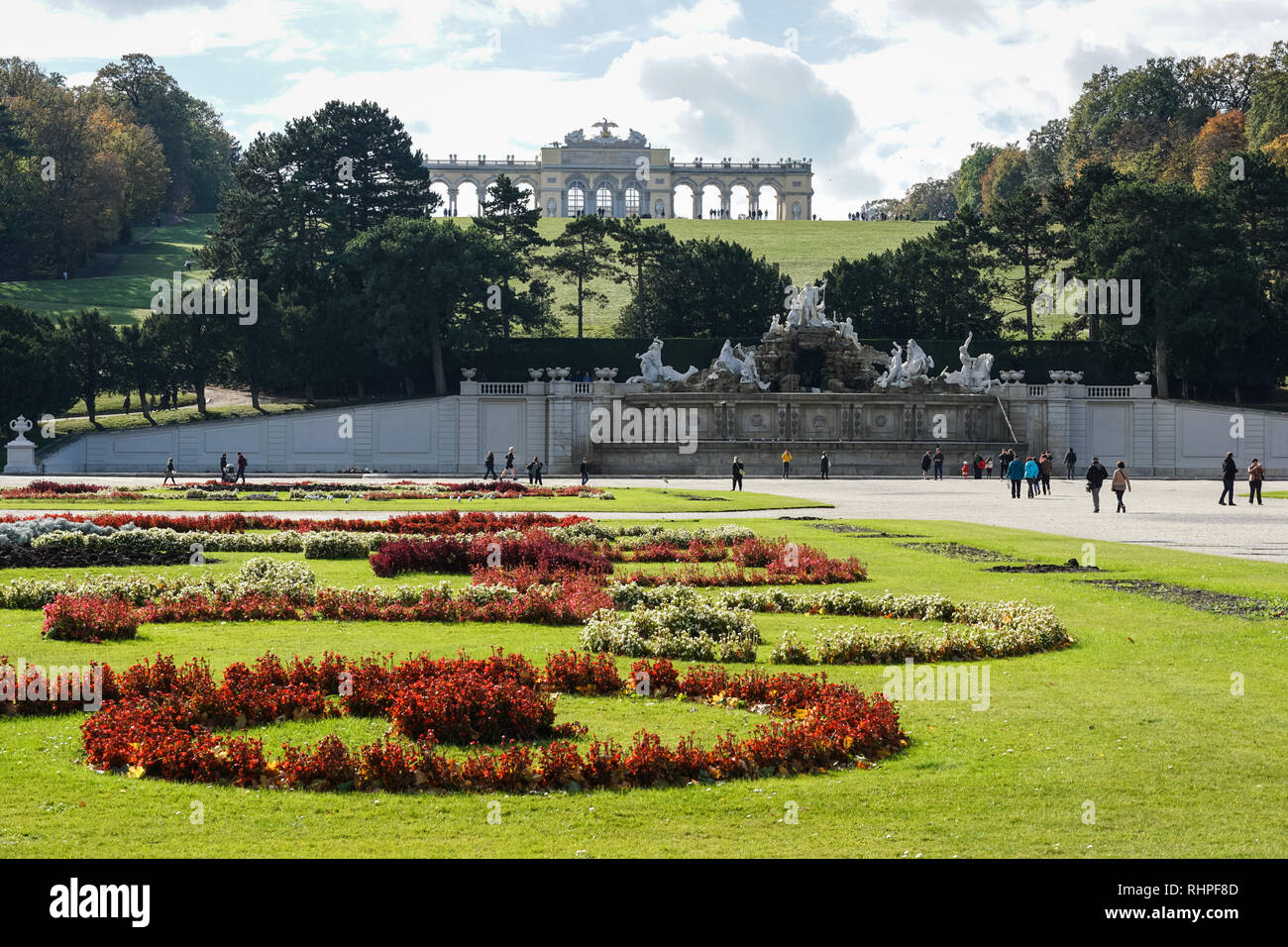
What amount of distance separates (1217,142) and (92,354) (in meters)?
80.2

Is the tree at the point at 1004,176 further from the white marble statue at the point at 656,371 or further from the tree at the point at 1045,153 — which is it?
the white marble statue at the point at 656,371

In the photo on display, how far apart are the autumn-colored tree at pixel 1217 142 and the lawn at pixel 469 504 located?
68.8 meters

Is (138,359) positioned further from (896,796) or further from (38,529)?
(896,796)

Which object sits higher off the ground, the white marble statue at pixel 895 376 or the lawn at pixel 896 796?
the white marble statue at pixel 895 376

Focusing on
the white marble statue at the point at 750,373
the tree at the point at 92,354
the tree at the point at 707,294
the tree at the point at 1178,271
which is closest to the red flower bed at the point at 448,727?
the white marble statue at the point at 750,373

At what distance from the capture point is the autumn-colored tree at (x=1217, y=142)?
97625 mm

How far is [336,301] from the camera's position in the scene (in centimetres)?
7050

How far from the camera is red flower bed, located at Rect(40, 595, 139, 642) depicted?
15219mm

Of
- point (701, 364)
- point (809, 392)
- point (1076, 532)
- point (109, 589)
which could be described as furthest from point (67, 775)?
point (701, 364)

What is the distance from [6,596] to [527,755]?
1160cm

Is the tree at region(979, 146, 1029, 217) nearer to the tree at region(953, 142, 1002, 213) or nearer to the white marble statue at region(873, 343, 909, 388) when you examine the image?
the tree at region(953, 142, 1002, 213)

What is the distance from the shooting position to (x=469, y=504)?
1537 inches
